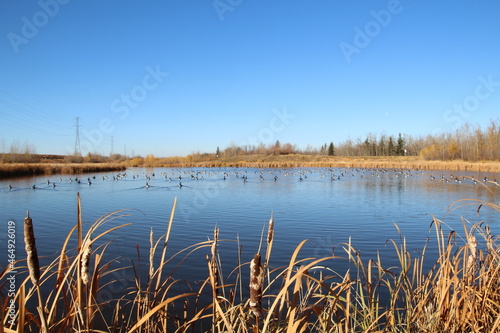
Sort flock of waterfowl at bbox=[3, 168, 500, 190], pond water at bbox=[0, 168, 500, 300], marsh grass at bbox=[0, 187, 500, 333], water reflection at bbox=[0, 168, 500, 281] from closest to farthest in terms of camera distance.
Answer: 1. marsh grass at bbox=[0, 187, 500, 333]
2. pond water at bbox=[0, 168, 500, 300]
3. water reflection at bbox=[0, 168, 500, 281]
4. flock of waterfowl at bbox=[3, 168, 500, 190]

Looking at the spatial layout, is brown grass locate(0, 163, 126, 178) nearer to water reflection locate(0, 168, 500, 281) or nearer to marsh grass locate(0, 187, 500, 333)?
water reflection locate(0, 168, 500, 281)

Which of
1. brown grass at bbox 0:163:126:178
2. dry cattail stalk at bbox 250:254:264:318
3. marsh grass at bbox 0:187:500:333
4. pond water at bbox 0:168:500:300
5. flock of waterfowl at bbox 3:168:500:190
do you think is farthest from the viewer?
brown grass at bbox 0:163:126:178

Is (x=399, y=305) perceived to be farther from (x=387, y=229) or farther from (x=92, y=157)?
(x=92, y=157)

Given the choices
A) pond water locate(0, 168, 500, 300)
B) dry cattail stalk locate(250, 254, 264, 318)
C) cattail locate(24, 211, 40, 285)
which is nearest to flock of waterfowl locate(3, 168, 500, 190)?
pond water locate(0, 168, 500, 300)

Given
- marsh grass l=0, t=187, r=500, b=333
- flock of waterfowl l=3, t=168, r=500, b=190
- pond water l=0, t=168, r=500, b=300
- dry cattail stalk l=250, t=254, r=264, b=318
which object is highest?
dry cattail stalk l=250, t=254, r=264, b=318

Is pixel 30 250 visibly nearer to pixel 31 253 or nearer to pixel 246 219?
pixel 31 253

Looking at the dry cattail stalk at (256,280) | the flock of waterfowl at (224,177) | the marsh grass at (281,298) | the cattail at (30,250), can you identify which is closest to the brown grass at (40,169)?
the flock of waterfowl at (224,177)

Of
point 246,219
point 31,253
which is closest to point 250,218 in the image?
point 246,219

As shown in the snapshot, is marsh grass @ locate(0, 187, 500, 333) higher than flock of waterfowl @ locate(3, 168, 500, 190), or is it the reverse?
marsh grass @ locate(0, 187, 500, 333)

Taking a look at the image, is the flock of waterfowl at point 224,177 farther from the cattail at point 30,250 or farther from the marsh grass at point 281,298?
the cattail at point 30,250

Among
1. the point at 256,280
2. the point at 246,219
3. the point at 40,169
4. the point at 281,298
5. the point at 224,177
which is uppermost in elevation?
the point at 256,280

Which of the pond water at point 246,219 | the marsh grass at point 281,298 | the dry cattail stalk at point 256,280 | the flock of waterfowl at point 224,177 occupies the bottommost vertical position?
the pond water at point 246,219

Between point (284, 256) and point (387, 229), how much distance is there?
4353mm

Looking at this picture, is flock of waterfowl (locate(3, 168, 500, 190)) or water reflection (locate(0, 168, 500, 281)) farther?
flock of waterfowl (locate(3, 168, 500, 190))
